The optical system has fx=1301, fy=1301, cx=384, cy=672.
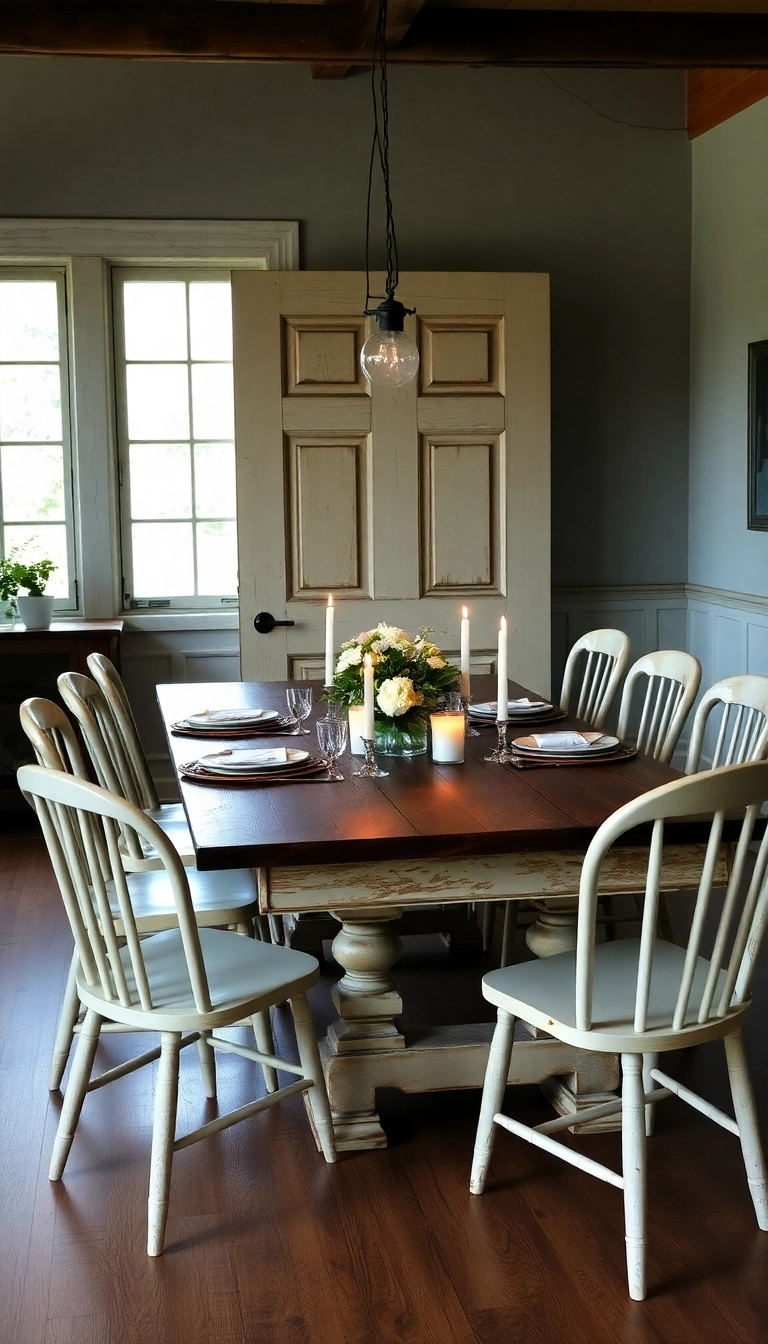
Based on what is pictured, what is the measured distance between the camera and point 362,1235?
233cm

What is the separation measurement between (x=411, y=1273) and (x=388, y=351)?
7.59ft

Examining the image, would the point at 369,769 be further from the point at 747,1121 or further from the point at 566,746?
the point at 747,1121

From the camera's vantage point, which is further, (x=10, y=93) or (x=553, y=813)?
(x=10, y=93)

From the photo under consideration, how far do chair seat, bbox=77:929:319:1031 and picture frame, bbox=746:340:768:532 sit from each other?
320 cm

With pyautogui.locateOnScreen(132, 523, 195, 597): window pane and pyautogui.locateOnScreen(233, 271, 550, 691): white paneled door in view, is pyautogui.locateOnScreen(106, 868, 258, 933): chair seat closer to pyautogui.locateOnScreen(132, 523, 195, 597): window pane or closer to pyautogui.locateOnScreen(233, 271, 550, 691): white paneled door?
pyautogui.locateOnScreen(233, 271, 550, 691): white paneled door

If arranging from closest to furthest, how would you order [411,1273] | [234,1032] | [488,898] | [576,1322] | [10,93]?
[576,1322] → [411,1273] → [488,898] → [234,1032] → [10,93]

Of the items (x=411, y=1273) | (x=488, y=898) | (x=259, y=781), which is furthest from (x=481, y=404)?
(x=411, y=1273)

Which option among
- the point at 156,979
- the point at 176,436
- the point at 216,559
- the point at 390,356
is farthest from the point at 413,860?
the point at 176,436

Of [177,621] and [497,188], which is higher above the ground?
[497,188]

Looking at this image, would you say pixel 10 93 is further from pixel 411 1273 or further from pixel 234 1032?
pixel 411 1273

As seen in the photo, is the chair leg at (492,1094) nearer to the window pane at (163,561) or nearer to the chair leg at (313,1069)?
the chair leg at (313,1069)

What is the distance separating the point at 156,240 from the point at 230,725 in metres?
2.74

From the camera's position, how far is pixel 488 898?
7.89ft

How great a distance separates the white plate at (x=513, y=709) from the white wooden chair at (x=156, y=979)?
1.08m
